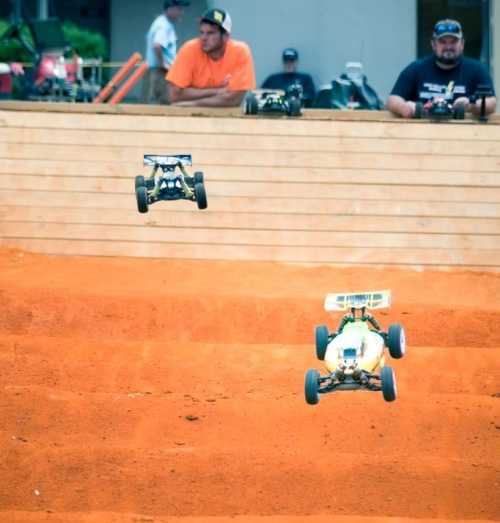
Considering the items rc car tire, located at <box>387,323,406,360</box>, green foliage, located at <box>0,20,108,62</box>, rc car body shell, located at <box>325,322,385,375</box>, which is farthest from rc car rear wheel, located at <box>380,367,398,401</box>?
green foliage, located at <box>0,20,108,62</box>

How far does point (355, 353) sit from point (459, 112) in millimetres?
6162

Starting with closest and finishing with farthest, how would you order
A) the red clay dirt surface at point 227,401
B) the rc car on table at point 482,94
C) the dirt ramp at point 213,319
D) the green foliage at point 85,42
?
1. the red clay dirt surface at point 227,401
2. the dirt ramp at point 213,319
3. the rc car on table at point 482,94
4. the green foliage at point 85,42

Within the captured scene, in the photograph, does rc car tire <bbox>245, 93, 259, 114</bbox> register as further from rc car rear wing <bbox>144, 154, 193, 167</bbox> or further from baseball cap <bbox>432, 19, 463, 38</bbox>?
rc car rear wing <bbox>144, 154, 193, 167</bbox>

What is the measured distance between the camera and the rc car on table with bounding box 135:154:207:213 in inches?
364

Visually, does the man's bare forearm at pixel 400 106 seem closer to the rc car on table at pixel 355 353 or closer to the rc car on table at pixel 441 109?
the rc car on table at pixel 441 109

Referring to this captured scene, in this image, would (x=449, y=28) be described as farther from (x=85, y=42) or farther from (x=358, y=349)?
(x=85, y=42)

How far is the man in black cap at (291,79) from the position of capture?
17.1 meters

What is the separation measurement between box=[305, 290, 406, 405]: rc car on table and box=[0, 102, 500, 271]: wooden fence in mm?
5724

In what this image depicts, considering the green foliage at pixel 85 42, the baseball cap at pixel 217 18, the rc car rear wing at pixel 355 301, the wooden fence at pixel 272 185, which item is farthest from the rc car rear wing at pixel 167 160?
the green foliage at pixel 85 42

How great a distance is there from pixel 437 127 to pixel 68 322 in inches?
155

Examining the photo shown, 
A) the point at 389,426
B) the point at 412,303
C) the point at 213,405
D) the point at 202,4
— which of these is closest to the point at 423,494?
the point at 389,426

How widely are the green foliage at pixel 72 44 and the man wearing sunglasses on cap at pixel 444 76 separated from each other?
26.9 feet

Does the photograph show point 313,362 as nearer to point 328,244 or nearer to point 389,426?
point 389,426

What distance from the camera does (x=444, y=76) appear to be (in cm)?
1359
